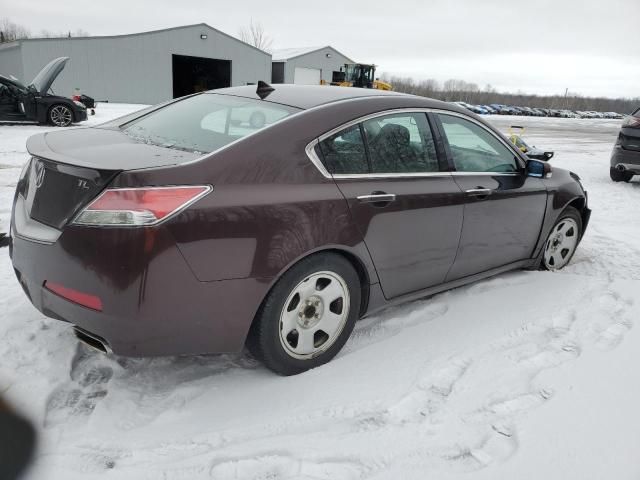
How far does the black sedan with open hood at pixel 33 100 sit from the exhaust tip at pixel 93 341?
44.2 feet

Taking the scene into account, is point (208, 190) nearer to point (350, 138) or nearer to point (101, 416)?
point (350, 138)

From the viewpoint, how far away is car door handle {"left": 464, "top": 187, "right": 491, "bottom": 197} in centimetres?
342

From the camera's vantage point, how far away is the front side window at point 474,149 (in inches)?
136

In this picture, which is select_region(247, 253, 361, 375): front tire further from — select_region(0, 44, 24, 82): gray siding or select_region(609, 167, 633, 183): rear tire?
select_region(0, 44, 24, 82): gray siding

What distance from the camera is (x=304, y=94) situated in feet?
10.3

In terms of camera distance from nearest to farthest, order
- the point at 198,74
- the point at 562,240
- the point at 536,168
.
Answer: the point at 536,168 < the point at 562,240 < the point at 198,74

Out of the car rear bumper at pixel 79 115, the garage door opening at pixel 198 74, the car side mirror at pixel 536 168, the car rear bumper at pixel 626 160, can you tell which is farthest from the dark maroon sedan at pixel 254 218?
the garage door opening at pixel 198 74

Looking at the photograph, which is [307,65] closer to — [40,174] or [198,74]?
[198,74]

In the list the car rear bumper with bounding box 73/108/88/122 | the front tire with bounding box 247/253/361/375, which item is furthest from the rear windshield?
the car rear bumper with bounding box 73/108/88/122

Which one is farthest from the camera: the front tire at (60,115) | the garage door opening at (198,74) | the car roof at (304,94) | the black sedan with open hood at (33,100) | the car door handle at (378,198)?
the garage door opening at (198,74)

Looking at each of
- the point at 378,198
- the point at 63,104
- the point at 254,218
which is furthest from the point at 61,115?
the point at 254,218

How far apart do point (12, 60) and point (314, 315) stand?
107 ft

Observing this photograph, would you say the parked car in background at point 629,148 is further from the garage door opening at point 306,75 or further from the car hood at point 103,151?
the garage door opening at point 306,75

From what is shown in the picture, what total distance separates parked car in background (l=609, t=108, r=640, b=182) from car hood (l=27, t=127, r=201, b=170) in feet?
29.4
